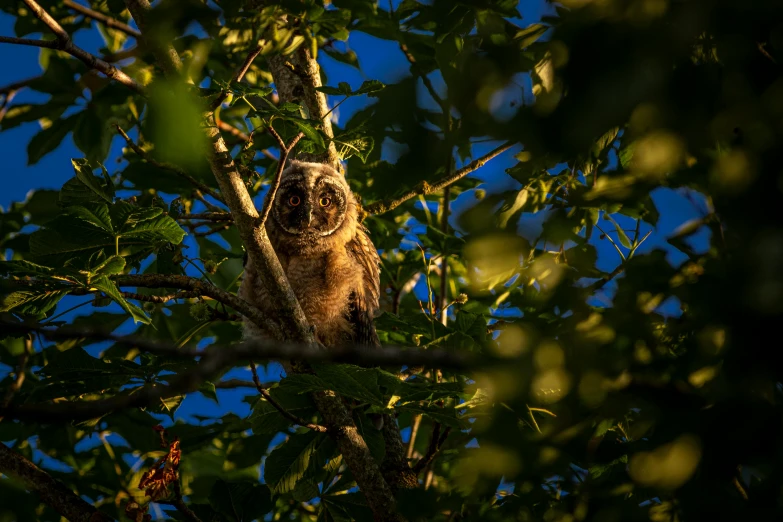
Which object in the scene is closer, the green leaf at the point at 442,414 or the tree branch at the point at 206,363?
the tree branch at the point at 206,363

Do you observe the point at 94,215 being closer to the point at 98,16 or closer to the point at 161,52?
the point at 161,52

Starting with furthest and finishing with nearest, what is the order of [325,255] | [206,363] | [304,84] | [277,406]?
[325,255] → [304,84] → [277,406] → [206,363]

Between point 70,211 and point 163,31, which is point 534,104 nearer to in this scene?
point 163,31

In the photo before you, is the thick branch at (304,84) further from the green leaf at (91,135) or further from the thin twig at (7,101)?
the thin twig at (7,101)

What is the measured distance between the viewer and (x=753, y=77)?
0.86 metres

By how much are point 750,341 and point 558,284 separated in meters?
0.27

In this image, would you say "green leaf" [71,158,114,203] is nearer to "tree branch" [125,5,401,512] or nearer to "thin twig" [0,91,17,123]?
"tree branch" [125,5,401,512]

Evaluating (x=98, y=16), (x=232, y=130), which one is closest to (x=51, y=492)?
(x=232, y=130)

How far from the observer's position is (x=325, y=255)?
4078 millimetres

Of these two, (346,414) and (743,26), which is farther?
(346,414)

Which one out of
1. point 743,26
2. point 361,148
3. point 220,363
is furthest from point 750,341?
point 361,148

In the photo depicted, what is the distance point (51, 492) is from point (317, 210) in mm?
2307

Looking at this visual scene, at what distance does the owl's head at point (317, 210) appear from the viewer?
13.4ft

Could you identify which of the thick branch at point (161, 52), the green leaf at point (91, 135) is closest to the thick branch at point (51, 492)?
the thick branch at point (161, 52)
